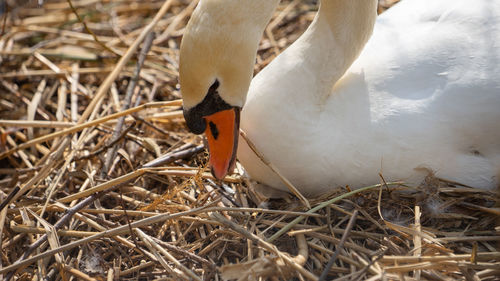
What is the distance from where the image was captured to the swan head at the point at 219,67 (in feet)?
6.24

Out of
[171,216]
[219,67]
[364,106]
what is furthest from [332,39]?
[171,216]

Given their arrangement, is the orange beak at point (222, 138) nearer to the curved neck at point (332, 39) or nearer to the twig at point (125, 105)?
the curved neck at point (332, 39)

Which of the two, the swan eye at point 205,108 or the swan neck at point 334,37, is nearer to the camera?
the swan eye at point 205,108

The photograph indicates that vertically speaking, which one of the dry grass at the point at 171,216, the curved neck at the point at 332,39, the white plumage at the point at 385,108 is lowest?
the dry grass at the point at 171,216

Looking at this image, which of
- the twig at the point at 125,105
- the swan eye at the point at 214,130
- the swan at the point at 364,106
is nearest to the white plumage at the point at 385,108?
the swan at the point at 364,106

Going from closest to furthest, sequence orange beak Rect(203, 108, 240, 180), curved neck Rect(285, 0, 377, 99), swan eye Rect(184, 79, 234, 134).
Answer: swan eye Rect(184, 79, 234, 134) < orange beak Rect(203, 108, 240, 180) < curved neck Rect(285, 0, 377, 99)

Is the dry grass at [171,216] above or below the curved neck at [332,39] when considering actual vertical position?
below

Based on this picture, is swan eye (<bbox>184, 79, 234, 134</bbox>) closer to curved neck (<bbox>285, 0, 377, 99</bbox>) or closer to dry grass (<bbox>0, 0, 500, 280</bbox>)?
dry grass (<bbox>0, 0, 500, 280</bbox>)

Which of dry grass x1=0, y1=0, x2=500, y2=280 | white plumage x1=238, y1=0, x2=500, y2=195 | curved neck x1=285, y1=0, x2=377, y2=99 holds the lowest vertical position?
dry grass x1=0, y1=0, x2=500, y2=280

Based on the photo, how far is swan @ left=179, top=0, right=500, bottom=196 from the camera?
221 cm

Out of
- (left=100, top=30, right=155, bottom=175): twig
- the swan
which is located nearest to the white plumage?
the swan

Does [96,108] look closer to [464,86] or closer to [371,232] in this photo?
[371,232]

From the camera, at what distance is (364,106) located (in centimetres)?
232

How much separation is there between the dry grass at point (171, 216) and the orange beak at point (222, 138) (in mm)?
163
